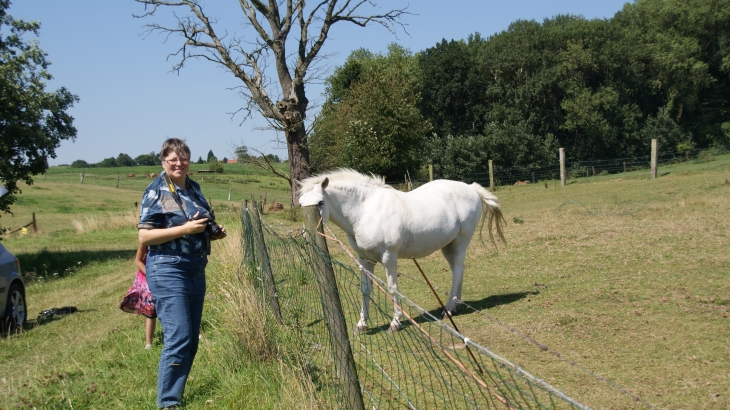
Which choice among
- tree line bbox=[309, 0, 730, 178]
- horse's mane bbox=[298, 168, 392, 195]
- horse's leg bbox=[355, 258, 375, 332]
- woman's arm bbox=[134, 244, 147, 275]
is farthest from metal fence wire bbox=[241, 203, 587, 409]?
tree line bbox=[309, 0, 730, 178]

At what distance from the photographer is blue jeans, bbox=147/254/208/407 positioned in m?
3.97

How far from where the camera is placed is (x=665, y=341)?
5.42 meters

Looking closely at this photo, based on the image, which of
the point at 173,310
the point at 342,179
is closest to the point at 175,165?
the point at 173,310

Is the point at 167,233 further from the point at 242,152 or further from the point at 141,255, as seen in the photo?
the point at 242,152

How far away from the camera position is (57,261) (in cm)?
1669

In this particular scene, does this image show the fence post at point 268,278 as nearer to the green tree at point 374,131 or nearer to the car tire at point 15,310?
the car tire at point 15,310

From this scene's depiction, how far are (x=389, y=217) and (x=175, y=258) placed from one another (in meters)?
3.22

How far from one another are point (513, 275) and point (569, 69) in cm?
3753

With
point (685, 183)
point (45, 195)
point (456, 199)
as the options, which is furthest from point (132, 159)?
point (456, 199)

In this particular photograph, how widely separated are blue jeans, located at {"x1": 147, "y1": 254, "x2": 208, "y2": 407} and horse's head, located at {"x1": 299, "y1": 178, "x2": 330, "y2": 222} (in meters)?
2.33

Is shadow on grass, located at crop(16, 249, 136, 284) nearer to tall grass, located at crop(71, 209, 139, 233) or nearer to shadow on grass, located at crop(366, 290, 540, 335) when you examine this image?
tall grass, located at crop(71, 209, 139, 233)

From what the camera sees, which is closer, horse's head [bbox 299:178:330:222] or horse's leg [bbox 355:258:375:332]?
horse's leg [bbox 355:258:375:332]

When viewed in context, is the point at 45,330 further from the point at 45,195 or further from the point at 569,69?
the point at 569,69

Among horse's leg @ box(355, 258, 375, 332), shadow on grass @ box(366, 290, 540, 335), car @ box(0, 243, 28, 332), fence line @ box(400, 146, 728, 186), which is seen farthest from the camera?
fence line @ box(400, 146, 728, 186)
